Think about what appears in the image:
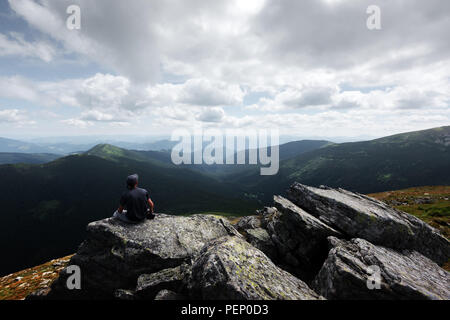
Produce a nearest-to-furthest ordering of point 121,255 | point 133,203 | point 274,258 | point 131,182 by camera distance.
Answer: point 121,255 → point 131,182 → point 133,203 → point 274,258

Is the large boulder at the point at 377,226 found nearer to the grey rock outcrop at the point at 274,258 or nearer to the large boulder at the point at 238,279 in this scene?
the grey rock outcrop at the point at 274,258

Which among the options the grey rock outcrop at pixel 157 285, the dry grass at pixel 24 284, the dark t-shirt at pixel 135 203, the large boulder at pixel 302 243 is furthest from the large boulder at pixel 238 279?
the dry grass at pixel 24 284

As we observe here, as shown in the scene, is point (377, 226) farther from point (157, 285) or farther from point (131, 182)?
point (131, 182)

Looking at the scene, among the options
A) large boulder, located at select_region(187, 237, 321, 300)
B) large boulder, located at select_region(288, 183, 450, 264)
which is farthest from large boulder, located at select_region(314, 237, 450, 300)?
large boulder, located at select_region(288, 183, 450, 264)

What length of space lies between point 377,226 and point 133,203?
19791mm

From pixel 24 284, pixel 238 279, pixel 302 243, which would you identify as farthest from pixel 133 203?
pixel 24 284

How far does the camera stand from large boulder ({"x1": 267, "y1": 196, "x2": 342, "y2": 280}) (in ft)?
54.4

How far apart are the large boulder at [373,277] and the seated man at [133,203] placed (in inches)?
526

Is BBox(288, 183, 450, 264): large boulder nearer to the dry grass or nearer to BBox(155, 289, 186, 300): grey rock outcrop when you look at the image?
BBox(155, 289, 186, 300): grey rock outcrop

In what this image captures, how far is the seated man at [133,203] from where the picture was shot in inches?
623

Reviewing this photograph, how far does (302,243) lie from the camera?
17.3 metres

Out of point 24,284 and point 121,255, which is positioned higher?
point 121,255

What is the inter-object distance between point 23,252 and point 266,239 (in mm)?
256013

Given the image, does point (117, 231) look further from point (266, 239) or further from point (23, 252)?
point (23, 252)
